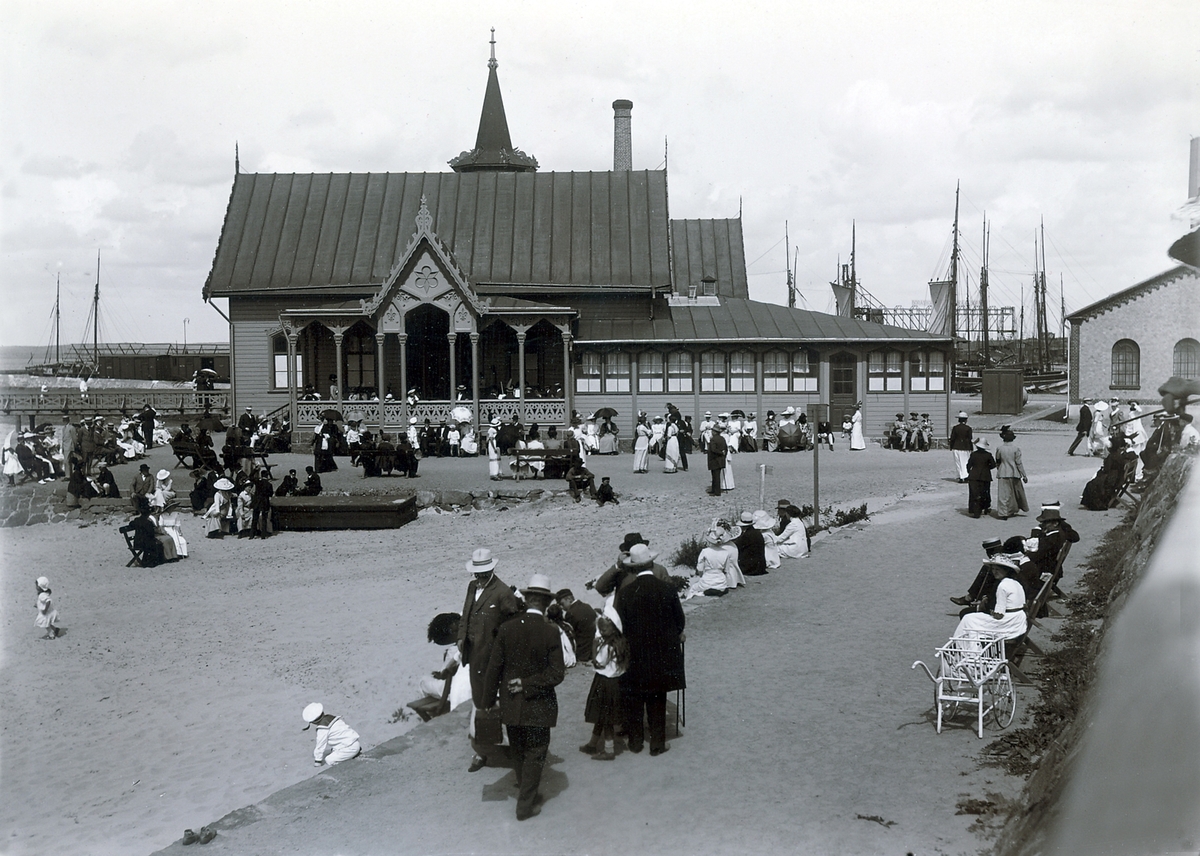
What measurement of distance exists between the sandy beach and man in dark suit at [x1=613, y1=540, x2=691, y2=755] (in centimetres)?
44

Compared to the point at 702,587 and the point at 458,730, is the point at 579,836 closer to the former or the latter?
the point at 458,730

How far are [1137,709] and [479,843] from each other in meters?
4.40

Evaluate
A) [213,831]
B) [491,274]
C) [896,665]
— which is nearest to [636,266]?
[491,274]

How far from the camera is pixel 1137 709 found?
17.0 ft

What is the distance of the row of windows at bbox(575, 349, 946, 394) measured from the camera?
33062 mm

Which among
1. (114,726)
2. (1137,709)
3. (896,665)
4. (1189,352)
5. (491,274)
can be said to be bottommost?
(114,726)

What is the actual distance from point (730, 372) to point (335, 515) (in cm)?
1680

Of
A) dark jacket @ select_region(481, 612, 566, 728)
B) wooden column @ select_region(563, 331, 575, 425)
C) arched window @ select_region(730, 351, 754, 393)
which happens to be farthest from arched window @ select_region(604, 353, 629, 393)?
dark jacket @ select_region(481, 612, 566, 728)

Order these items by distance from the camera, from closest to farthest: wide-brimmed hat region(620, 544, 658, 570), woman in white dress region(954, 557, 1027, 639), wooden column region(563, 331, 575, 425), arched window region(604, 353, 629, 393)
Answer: wide-brimmed hat region(620, 544, 658, 570), woman in white dress region(954, 557, 1027, 639), wooden column region(563, 331, 575, 425), arched window region(604, 353, 629, 393)

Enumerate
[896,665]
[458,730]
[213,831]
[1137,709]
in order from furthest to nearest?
[896,665] < [458,730] < [213,831] < [1137,709]

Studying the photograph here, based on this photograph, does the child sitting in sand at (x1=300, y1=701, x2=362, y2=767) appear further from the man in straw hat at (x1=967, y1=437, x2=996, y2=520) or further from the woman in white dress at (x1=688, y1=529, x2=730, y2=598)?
the man in straw hat at (x1=967, y1=437, x2=996, y2=520)

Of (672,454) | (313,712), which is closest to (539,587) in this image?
(313,712)

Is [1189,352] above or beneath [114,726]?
above

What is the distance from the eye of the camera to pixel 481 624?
8336mm
